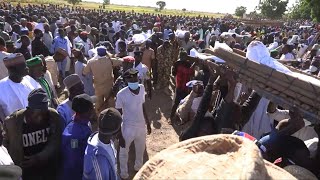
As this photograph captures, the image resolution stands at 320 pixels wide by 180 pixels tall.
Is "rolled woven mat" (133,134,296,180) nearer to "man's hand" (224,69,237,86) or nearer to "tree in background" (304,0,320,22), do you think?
"man's hand" (224,69,237,86)

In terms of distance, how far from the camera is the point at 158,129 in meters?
7.80

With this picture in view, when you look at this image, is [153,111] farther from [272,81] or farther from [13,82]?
[272,81]

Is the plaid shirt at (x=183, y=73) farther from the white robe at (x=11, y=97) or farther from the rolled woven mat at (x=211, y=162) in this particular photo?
the rolled woven mat at (x=211, y=162)

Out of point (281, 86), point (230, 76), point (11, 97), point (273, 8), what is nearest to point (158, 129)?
point (11, 97)

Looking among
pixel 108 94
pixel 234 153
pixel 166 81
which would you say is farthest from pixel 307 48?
pixel 234 153

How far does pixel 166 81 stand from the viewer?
10.3 meters

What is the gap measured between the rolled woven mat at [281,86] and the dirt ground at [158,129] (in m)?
3.22

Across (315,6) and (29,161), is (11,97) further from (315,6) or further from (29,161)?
(315,6)

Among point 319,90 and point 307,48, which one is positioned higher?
point 319,90

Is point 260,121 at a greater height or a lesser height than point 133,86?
lesser

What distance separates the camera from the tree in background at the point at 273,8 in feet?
183

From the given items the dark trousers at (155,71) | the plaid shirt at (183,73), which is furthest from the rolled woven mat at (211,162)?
the dark trousers at (155,71)

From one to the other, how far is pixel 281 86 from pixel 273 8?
58.0m

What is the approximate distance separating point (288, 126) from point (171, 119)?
5.05m
